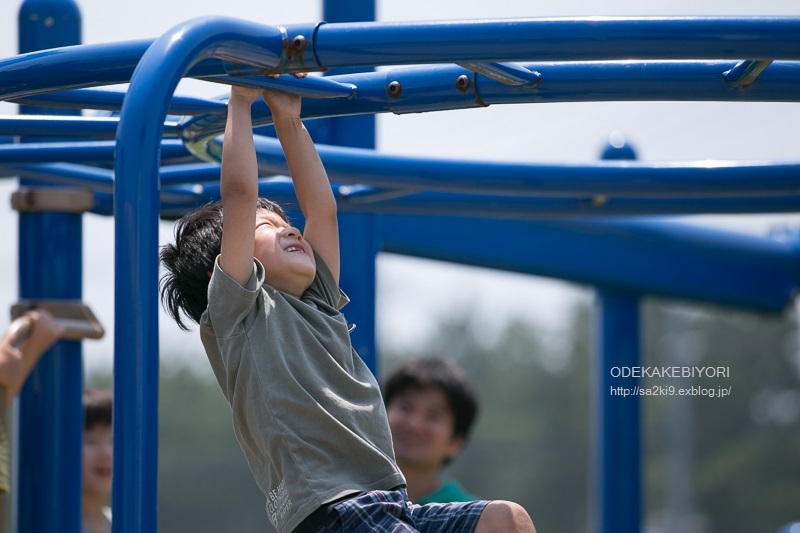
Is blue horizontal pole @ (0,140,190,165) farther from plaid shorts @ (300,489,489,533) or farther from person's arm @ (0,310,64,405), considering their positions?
plaid shorts @ (300,489,489,533)

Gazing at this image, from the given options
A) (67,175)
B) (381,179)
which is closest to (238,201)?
(381,179)

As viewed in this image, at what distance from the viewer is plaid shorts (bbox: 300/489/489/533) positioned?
1.69 metres

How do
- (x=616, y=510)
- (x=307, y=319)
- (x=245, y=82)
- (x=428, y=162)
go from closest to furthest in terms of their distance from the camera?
(x=245, y=82) → (x=307, y=319) → (x=428, y=162) → (x=616, y=510)

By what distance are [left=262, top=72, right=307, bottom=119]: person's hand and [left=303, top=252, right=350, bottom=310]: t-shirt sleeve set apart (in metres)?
0.23

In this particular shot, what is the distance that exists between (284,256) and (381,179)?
56 cm

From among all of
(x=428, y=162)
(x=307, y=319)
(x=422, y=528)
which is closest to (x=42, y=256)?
(x=428, y=162)

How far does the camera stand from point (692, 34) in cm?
157

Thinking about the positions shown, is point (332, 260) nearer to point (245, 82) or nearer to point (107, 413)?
point (245, 82)

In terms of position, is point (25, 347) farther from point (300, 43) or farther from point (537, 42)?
point (537, 42)

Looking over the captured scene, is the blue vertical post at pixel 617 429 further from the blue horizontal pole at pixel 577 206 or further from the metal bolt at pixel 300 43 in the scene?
the metal bolt at pixel 300 43

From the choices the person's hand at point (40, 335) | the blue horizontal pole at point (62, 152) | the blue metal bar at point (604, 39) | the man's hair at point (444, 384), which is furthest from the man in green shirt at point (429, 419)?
the blue metal bar at point (604, 39)

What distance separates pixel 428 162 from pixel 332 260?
514 millimetres

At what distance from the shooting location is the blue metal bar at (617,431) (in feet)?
11.7

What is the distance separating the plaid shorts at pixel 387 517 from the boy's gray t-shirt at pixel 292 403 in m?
0.02
